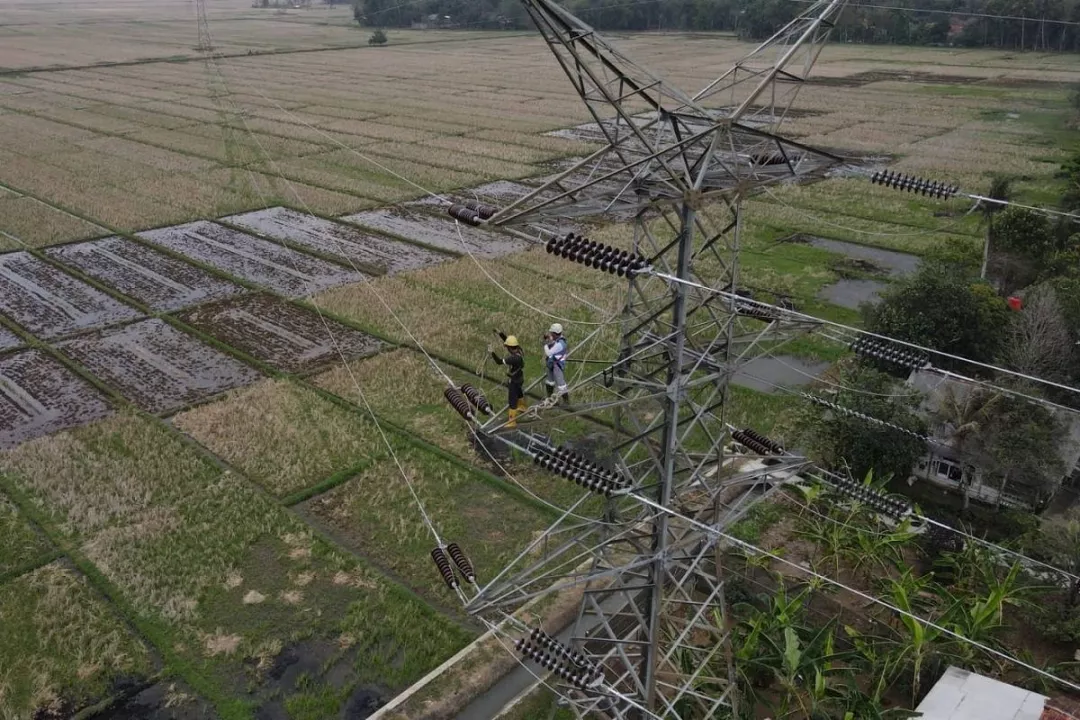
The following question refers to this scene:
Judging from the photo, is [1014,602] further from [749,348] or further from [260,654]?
[260,654]

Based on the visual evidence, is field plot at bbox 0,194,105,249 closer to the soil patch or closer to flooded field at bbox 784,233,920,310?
the soil patch

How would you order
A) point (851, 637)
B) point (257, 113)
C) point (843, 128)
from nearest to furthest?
point (851, 637), point (843, 128), point (257, 113)

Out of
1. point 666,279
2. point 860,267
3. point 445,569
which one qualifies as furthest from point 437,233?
point 666,279

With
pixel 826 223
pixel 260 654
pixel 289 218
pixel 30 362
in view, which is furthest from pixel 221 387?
pixel 826 223

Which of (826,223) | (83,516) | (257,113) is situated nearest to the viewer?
(83,516)

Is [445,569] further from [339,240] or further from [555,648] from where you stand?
[339,240]

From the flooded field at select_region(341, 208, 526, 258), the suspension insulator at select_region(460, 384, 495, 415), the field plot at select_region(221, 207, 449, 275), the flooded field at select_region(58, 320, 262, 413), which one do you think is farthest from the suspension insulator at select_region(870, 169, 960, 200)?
the flooded field at select_region(341, 208, 526, 258)

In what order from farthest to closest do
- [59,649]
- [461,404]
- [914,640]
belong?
[59,649] < [914,640] < [461,404]
